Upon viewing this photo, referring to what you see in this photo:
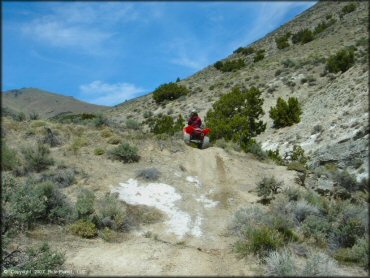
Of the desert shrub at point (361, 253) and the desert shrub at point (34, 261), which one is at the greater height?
the desert shrub at point (34, 261)

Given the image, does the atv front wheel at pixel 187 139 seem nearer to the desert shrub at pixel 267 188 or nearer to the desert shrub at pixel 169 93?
the desert shrub at pixel 267 188

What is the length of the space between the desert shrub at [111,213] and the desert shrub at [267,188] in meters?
4.40

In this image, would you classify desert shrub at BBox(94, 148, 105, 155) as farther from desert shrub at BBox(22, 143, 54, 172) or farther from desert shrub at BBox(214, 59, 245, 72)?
desert shrub at BBox(214, 59, 245, 72)

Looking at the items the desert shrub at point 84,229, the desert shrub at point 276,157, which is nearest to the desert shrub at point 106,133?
the desert shrub at point 276,157

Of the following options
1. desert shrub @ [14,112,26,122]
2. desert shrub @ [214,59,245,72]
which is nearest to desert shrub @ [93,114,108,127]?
desert shrub @ [14,112,26,122]

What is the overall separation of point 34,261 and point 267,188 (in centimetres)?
748

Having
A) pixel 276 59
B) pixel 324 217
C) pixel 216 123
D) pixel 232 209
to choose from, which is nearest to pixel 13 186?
pixel 232 209

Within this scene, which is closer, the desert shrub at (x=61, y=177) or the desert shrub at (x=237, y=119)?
the desert shrub at (x=61, y=177)

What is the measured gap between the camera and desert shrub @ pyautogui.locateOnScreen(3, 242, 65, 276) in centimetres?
774

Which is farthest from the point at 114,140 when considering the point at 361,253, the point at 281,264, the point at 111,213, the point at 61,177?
the point at 361,253

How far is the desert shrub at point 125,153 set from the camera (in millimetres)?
15648

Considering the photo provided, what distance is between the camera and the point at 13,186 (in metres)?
11.8

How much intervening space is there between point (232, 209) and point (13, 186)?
653cm

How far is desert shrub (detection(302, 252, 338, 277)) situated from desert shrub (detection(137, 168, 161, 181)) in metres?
7.26
